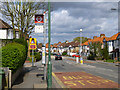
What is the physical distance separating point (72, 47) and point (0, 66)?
112094 millimetres

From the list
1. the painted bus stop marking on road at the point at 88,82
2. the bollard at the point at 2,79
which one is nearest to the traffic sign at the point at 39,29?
the painted bus stop marking on road at the point at 88,82

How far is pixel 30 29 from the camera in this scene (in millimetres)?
26797

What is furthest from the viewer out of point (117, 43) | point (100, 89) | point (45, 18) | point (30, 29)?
point (117, 43)

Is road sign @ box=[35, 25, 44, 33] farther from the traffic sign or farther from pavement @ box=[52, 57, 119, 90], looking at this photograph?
pavement @ box=[52, 57, 119, 90]

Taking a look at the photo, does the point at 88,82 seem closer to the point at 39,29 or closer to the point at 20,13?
the point at 39,29

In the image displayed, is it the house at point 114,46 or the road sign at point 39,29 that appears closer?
the road sign at point 39,29

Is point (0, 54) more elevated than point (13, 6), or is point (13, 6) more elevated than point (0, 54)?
point (13, 6)

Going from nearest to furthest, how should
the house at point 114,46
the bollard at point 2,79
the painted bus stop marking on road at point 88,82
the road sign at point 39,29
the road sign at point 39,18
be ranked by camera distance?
the bollard at point 2,79
the painted bus stop marking on road at point 88,82
the road sign at point 39,29
the road sign at point 39,18
the house at point 114,46

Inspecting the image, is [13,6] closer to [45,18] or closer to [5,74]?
[45,18]

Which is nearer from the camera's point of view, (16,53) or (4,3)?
(16,53)

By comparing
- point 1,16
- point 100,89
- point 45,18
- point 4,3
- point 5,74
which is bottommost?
point 100,89

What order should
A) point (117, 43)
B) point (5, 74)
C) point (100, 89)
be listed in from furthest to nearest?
point (117, 43), point (100, 89), point (5, 74)

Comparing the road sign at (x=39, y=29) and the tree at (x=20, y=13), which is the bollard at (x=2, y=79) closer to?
the road sign at (x=39, y=29)

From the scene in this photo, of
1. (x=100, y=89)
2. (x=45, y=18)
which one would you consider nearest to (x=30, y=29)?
→ (x=45, y=18)
